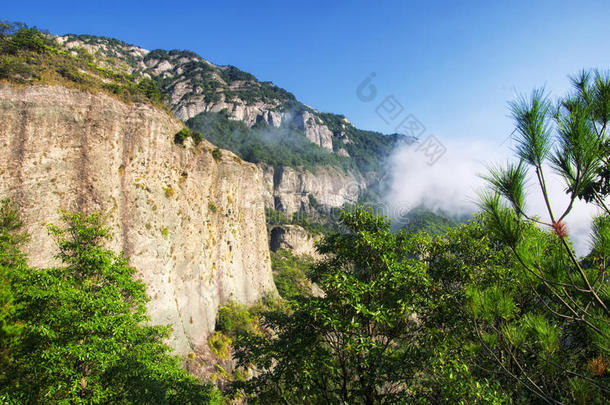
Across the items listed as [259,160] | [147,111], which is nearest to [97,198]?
[147,111]

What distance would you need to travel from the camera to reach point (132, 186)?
2030 centimetres

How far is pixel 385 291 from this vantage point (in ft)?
19.6

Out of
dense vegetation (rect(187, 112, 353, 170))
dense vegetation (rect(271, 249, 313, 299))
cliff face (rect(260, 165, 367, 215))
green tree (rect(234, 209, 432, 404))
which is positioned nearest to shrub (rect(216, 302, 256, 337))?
dense vegetation (rect(271, 249, 313, 299))

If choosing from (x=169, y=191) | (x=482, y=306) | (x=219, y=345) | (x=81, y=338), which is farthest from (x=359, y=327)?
(x=219, y=345)

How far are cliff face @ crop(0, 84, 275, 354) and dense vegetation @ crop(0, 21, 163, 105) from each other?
0.77 metres

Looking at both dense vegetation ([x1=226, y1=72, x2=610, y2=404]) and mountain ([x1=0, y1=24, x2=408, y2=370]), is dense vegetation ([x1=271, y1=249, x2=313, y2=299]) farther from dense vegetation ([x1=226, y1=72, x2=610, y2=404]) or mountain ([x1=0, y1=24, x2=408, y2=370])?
dense vegetation ([x1=226, y1=72, x2=610, y2=404])

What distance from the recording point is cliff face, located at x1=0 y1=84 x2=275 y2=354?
16406 mm

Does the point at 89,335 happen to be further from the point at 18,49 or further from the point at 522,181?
the point at 18,49

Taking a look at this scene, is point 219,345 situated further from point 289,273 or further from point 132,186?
point 289,273

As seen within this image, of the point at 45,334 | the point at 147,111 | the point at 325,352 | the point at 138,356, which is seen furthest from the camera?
the point at 147,111

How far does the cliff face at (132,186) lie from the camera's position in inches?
646

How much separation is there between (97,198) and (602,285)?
842 inches

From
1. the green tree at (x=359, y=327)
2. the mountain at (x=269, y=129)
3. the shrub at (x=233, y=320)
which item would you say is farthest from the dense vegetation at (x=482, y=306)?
the mountain at (x=269, y=129)

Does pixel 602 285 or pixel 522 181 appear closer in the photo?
→ pixel 522 181
